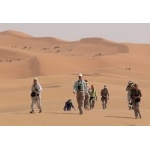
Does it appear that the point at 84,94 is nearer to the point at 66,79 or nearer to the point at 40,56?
the point at 66,79

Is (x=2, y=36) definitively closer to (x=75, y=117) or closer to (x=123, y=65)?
(x=123, y=65)

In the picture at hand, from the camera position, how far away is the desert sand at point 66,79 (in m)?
16.3

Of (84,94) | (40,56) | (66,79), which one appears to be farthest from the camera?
(40,56)

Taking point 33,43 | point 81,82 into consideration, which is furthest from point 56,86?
point 33,43

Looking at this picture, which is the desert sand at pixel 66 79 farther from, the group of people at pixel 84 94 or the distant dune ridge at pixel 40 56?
the group of people at pixel 84 94

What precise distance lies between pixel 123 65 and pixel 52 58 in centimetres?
1267

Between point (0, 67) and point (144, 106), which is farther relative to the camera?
point (0, 67)

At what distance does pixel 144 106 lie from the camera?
2716 cm

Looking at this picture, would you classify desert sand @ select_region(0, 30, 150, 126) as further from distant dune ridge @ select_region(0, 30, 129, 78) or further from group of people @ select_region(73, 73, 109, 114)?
group of people @ select_region(73, 73, 109, 114)

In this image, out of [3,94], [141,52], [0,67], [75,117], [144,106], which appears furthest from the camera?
[141,52]

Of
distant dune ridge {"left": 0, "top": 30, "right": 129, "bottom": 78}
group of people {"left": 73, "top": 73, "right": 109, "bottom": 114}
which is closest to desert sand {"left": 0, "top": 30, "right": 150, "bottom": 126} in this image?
distant dune ridge {"left": 0, "top": 30, "right": 129, "bottom": 78}

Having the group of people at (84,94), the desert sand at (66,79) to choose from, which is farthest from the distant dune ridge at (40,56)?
the group of people at (84,94)

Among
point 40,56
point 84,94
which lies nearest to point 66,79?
point 84,94

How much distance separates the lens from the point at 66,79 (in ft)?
142
